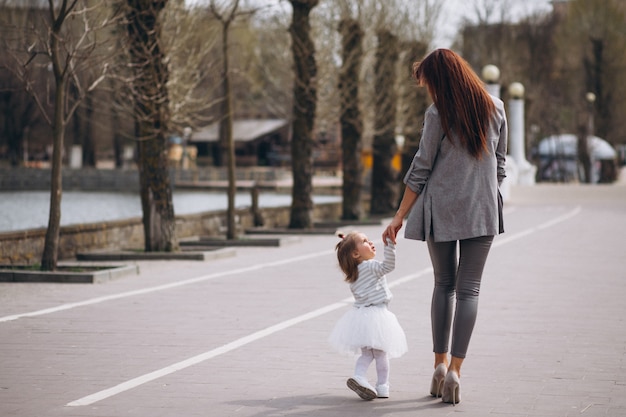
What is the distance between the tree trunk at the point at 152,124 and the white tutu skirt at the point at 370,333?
11955 millimetres

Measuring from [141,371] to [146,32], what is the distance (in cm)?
1121

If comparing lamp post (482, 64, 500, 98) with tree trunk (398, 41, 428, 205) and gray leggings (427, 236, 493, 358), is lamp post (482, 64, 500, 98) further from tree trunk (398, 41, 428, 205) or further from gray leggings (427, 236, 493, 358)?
gray leggings (427, 236, 493, 358)

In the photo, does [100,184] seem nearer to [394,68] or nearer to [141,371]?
[394,68]

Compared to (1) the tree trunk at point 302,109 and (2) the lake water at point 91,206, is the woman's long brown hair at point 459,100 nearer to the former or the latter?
(1) the tree trunk at point 302,109

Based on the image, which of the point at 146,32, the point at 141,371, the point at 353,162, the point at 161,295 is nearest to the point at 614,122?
the point at 353,162

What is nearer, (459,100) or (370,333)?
(459,100)

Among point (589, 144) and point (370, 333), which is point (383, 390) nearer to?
point (370, 333)

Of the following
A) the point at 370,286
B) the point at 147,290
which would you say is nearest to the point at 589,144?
the point at 147,290

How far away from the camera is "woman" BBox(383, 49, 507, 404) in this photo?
7.03 meters

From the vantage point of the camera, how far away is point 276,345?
9422 millimetres

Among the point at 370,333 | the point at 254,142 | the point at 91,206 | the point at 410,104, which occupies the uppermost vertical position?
the point at 254,142

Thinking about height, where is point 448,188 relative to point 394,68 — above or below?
below

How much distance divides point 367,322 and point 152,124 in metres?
12.5

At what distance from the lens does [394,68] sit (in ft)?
109
